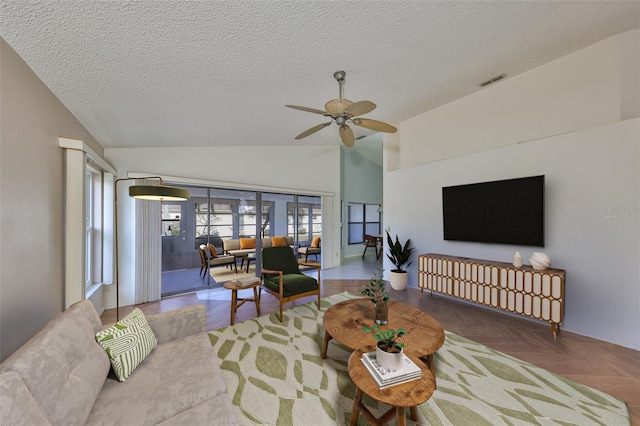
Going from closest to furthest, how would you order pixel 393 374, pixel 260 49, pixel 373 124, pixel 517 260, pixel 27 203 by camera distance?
1. pixel 393 374
2. pixel 27 203
3. pixel 260 49
4. pixel 373 124
5. pixel 517 260

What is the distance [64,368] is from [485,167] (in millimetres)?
4686

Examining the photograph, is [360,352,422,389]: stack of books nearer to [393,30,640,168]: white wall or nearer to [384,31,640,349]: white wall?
[384,31,640,349]: white wall

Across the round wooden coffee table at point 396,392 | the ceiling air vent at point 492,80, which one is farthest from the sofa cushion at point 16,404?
the ceiling air vent at point 492,80

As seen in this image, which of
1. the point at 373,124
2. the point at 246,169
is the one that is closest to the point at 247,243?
the point at 246,169

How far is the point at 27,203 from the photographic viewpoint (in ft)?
5.68

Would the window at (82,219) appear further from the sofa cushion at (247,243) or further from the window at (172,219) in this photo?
the sofa cushion at (247,243)

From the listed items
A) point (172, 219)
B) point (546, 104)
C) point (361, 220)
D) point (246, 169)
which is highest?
point (546, 104)

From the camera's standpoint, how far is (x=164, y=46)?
1.84 m

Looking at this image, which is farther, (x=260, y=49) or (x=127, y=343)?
(x=260, y=49)

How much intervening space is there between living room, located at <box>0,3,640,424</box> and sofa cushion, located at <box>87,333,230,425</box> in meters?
0.89

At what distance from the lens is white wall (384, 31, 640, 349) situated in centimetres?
248

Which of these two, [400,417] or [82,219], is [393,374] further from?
[82,219]

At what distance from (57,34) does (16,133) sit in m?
0.72

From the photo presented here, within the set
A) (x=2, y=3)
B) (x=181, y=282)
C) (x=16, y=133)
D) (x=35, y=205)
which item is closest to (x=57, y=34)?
(x=2, y=3)
